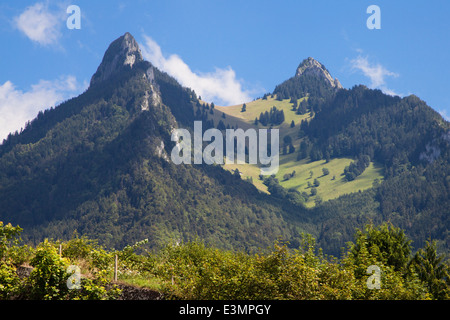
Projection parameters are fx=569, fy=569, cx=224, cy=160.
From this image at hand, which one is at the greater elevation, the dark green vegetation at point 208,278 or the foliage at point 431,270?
the foliage at point 431,270

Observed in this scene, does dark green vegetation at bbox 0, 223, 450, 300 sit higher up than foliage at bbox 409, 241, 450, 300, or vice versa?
foliage at bbox 409, 241, 450, 300

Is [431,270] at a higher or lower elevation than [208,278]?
higher

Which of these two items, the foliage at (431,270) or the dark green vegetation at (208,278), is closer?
the dark green vegetation at (208,278)

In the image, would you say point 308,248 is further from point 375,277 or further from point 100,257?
point 100,257

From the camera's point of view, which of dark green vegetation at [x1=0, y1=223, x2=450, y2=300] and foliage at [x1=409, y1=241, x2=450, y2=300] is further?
foliage at [x1=409, y1=241, x2=450, y2=300]

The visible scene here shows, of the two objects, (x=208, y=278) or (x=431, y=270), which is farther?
(x=431, y=270)
